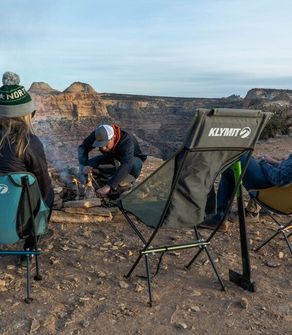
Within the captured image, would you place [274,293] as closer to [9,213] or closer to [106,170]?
[9,213]

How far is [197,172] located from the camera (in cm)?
331

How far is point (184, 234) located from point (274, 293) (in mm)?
1290

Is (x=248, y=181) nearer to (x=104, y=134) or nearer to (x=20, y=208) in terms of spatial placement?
(x=104, y=134)

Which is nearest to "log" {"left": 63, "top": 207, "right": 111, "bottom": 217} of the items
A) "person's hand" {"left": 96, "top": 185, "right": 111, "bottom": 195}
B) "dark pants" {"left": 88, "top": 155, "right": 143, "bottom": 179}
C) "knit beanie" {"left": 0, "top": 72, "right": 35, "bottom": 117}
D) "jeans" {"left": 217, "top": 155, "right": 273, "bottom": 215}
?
"person's hand" {"left": 96, "top": 185, "right": 111, "bottom": 195}

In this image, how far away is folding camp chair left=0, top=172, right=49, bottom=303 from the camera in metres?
3.19

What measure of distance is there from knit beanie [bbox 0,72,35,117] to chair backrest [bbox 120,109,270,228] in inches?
37.9

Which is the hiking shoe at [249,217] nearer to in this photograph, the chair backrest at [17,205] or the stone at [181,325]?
the stone at [181,325]

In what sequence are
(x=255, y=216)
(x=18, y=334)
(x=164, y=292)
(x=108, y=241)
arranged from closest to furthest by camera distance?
(x=18, y=334) → (x=164, y=292) → (x=108, y=241) → (x=255, y=216)

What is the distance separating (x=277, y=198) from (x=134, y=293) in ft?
4.99

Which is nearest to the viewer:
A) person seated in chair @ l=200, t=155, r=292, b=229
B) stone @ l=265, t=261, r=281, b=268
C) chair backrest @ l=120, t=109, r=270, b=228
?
chair backrest @ l=120, t=109, r=270, b=228

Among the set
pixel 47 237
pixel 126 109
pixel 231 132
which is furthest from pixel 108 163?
pixel 126 109

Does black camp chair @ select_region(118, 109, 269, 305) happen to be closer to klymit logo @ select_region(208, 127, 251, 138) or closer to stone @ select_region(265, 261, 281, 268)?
klymit logo @ select_region(208, 127, 251, 138)

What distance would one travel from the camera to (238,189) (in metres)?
3.51

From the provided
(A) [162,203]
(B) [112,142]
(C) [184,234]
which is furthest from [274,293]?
(B) [112,142]
